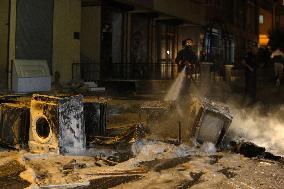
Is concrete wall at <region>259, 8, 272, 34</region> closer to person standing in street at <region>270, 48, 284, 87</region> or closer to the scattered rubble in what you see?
person standing in street at <region>270, 48, 284, 87</region>

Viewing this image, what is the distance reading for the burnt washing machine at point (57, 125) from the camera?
695cm

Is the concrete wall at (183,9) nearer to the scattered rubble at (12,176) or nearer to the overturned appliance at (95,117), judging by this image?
the overturned appliance at (95,117)

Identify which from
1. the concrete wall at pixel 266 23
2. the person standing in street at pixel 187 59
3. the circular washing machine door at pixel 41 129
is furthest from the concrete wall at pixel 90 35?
the concrete wall at pixel 266 23

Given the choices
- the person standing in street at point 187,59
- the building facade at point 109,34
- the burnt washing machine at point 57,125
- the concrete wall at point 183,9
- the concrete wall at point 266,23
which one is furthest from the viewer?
the concrete wall at point 266,23

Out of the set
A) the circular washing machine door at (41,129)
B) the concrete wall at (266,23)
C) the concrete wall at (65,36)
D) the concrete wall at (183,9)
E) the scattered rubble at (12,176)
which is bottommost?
the scattered rubble at (12,176)

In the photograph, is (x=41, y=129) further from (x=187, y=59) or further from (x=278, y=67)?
(x=278, y=67)

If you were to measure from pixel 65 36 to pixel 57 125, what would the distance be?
1100 cm

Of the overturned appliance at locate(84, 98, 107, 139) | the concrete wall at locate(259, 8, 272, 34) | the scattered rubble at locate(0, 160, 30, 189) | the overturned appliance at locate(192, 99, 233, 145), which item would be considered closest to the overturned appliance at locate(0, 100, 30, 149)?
the scattered rubble at locate(0, 160, 30, 189)

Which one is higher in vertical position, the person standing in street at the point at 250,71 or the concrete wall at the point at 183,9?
the concrete wall at the point at 183,9

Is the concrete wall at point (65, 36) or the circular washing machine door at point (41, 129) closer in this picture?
the circular washing machine door at point (41, 129)

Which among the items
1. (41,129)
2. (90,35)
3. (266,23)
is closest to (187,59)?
(41,129)

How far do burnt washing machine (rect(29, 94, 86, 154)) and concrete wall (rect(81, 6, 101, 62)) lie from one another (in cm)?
1348

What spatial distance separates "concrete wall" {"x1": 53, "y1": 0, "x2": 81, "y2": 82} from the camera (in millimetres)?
16812

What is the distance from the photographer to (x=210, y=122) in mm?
8023
